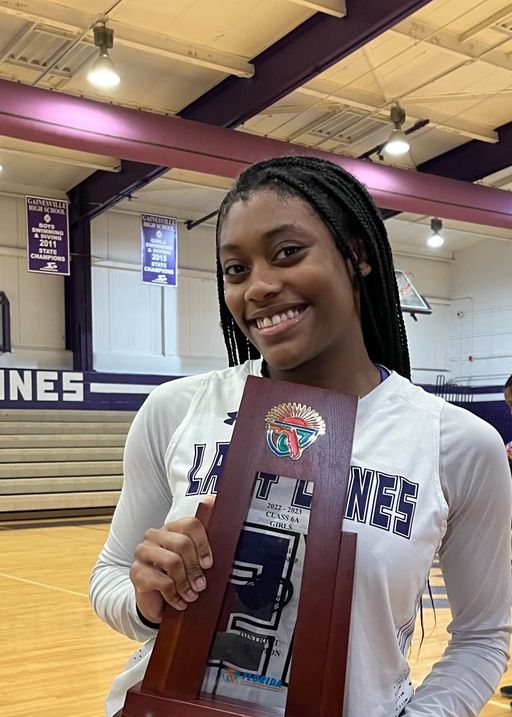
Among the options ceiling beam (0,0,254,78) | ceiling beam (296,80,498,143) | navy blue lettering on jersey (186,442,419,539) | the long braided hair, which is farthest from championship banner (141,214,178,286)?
navy blue lettering on jersey (186,442,419,539)

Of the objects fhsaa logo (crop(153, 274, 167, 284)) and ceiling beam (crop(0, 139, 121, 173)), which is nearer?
ceiling beam (crop(0, 139, 121, 173))

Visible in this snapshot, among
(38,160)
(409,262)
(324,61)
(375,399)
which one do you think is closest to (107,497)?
(38,160)

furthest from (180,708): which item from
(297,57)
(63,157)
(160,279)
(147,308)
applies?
(147,308)

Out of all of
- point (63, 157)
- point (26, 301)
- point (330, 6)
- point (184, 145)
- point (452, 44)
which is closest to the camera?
point (330, 6)

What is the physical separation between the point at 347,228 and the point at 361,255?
49 millimetres

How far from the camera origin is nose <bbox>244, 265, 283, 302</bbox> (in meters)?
0.95

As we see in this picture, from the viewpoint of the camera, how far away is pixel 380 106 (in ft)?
28.7

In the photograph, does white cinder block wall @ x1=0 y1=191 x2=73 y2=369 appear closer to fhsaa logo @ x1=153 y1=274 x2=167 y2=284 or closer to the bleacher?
the bleacher

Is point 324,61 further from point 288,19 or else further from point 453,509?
point 453,509

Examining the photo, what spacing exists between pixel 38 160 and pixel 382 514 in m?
10.8

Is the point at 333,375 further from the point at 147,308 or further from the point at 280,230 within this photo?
the point at 147,308

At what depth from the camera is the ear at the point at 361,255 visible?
1.08 meters

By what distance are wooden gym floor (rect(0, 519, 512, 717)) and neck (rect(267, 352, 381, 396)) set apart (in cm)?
241

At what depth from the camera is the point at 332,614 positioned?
80 centimetres
